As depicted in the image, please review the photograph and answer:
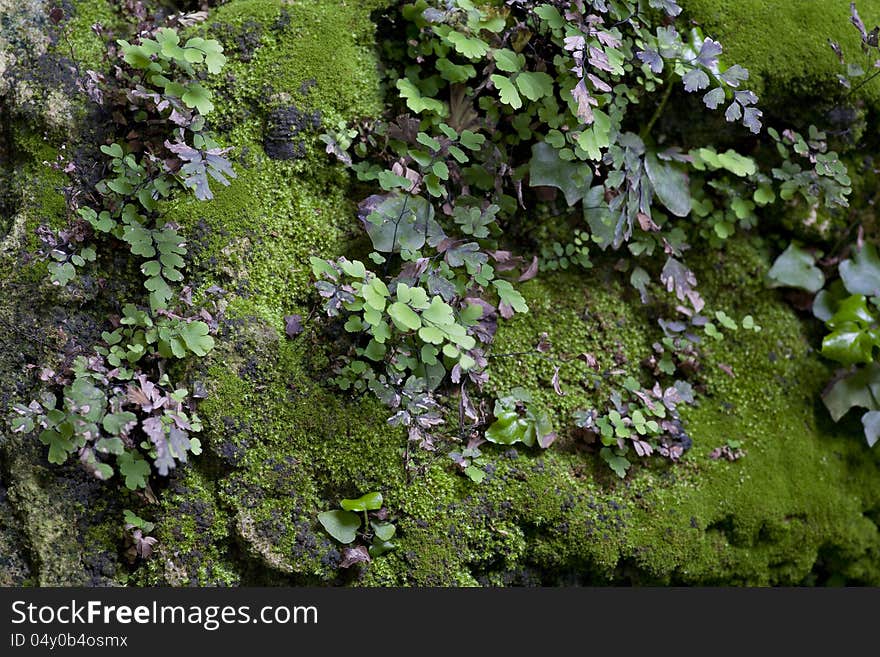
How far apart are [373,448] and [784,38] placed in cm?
288

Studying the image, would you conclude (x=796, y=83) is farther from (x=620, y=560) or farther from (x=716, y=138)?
(x=620, y=560)

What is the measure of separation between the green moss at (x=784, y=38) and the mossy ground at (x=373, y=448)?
0.09 feet

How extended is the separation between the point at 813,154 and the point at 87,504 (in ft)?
12.2

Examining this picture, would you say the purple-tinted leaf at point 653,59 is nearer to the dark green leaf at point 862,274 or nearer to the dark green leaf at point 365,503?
the dark green leaf at point 862,274

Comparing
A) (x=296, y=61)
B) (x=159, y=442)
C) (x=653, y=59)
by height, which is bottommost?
(x=159, y=442)

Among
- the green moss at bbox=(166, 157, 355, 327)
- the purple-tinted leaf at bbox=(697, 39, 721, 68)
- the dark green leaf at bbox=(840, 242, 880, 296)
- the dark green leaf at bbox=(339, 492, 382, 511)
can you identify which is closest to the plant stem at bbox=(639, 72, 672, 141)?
the purple-tinted leaf at bbox=(697, 39, 721, 68)

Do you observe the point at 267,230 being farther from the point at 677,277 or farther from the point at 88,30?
the point at 677,277

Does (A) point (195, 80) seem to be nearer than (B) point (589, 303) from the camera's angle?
Yes

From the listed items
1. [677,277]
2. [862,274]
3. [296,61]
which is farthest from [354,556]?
[862,274]

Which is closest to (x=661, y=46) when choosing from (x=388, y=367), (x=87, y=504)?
(x=388, y=367)

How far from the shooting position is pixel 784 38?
12.0ft

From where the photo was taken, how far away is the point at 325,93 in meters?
3.28

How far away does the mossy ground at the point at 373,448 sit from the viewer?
2936 mm

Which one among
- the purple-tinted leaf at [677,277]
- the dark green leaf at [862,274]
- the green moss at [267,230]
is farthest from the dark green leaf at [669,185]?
the green moss at [267,230]
